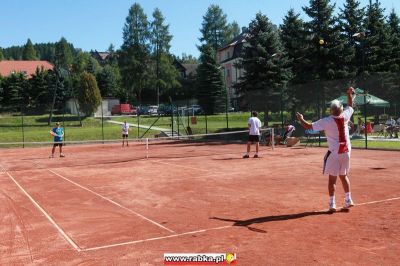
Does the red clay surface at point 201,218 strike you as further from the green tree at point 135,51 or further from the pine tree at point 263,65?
the green tree at point 135,51

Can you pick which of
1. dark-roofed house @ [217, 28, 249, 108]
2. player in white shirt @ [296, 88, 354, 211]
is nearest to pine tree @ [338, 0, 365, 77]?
player in white shirt @ [296, 88, 354, 211]

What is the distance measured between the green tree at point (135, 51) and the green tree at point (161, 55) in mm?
1307

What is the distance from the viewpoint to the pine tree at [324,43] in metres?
30.8

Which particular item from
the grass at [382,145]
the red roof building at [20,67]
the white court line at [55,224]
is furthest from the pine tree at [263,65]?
the red roof building at [20,67]

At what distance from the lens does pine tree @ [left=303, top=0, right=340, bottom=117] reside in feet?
101

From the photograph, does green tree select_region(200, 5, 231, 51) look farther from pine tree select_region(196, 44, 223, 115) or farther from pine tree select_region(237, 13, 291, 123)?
pine tree select_region(237, 13, 291, 123)

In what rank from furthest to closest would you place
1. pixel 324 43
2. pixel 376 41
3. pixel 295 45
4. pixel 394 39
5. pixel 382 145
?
pixel 394 39, pixel 376 41, pixel 295 45, pixel 324 43, pixel 382 145

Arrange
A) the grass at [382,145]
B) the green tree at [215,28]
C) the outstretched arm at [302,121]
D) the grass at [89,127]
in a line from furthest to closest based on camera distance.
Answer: the green tree at [215,28]
the grass at [89,127]
the grass at [382,145]
the outstretched arm at [302,121]

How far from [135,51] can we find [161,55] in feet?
14.0

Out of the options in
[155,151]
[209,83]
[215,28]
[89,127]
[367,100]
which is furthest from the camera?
[215,28]

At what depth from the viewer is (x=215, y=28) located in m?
85.9

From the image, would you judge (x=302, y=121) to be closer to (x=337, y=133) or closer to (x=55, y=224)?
(x=337, y=133)

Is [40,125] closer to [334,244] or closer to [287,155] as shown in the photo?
[287,155]

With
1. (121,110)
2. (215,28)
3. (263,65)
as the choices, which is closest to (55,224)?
(263,65)
